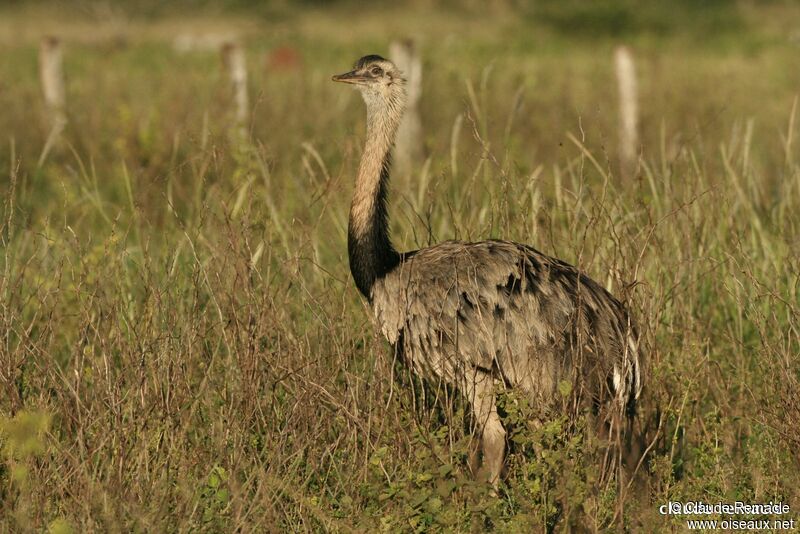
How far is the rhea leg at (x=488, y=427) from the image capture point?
457 cm

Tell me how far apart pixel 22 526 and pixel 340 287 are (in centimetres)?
230

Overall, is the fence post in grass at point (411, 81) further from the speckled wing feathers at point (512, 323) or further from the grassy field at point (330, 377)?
the speckled wing feathers at point (512, 323)

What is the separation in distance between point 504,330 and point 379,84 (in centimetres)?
138

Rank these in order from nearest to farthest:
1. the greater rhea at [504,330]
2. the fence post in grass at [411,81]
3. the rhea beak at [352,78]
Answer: the greater rhea at [504,330] < the rhea beak at [352,78] < the fence post in grass at [411,81]

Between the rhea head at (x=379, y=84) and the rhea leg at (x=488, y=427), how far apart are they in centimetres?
135

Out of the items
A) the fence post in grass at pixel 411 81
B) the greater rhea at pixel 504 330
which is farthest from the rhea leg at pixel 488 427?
the fence post in grass at pixel 411 81

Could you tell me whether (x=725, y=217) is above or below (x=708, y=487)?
above

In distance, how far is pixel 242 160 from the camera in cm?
598

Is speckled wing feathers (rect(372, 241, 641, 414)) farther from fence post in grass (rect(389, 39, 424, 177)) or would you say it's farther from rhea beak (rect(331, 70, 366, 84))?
fence post in grass (rect(389, 39, 424, 177))

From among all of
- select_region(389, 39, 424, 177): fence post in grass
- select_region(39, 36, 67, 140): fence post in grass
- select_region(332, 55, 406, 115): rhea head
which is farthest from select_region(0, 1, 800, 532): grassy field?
select_region(39, 36, 67, 140): fence post in grass

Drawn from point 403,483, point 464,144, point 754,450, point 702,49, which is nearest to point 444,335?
point 403,483

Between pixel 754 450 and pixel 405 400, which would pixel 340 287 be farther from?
pixel 754 450

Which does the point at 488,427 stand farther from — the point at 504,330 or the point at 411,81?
the point at 411,81

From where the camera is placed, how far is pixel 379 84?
5.30 metres
